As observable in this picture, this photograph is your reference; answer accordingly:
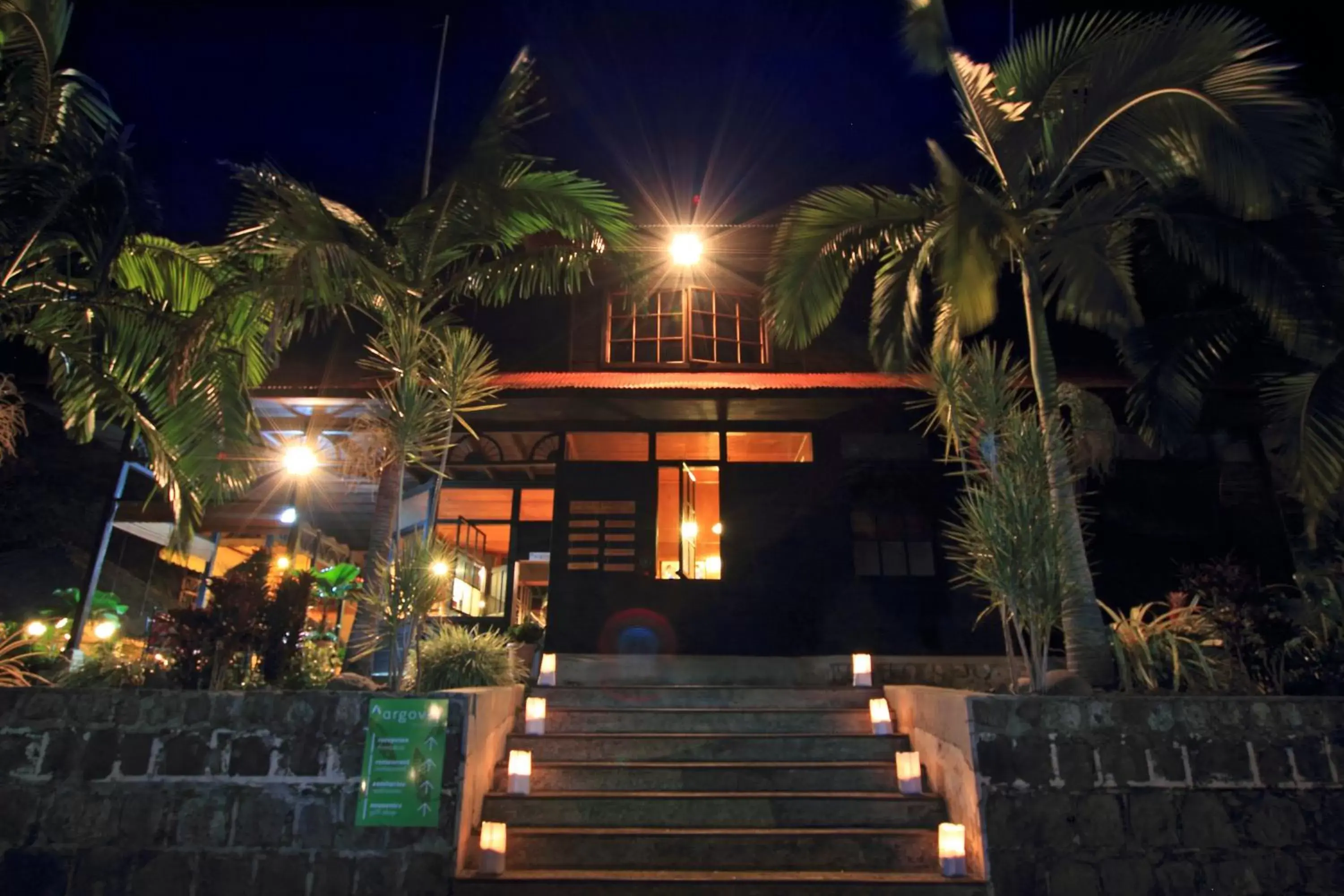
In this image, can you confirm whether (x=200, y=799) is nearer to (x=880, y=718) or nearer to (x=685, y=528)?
(x=880, y=718)

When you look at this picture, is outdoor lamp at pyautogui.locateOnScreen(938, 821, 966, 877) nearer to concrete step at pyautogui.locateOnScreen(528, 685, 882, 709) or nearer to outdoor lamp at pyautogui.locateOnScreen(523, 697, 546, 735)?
concrete step at pyautogui.locateOnScreen(528, 685, 882, 709)

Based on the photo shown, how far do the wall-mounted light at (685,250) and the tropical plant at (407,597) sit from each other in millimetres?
5593

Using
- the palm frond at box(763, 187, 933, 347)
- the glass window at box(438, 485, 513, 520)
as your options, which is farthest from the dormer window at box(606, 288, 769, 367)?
the glass window at box(438, 485, 513, 520)

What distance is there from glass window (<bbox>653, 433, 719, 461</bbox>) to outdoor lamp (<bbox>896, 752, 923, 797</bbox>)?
510 centimetres

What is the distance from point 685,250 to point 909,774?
6739 mm

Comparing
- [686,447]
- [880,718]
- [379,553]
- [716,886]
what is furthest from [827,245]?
[716,886]

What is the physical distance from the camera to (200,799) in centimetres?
455

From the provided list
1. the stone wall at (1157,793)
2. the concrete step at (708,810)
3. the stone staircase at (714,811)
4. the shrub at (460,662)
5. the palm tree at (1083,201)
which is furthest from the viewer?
the shrub at (460,662)

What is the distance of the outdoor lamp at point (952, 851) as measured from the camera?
4.56 m

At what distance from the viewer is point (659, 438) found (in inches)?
391

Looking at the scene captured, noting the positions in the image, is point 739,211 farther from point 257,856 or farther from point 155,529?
point 155,529

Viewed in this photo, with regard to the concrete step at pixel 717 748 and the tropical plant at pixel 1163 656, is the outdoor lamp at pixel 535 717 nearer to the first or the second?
the concrete step at pixel 717 748

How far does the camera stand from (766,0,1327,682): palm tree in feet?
18.2

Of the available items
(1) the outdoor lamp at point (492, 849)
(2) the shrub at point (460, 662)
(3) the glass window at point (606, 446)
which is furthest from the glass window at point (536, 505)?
(1) the outdoor lamp at point (492, 849)
